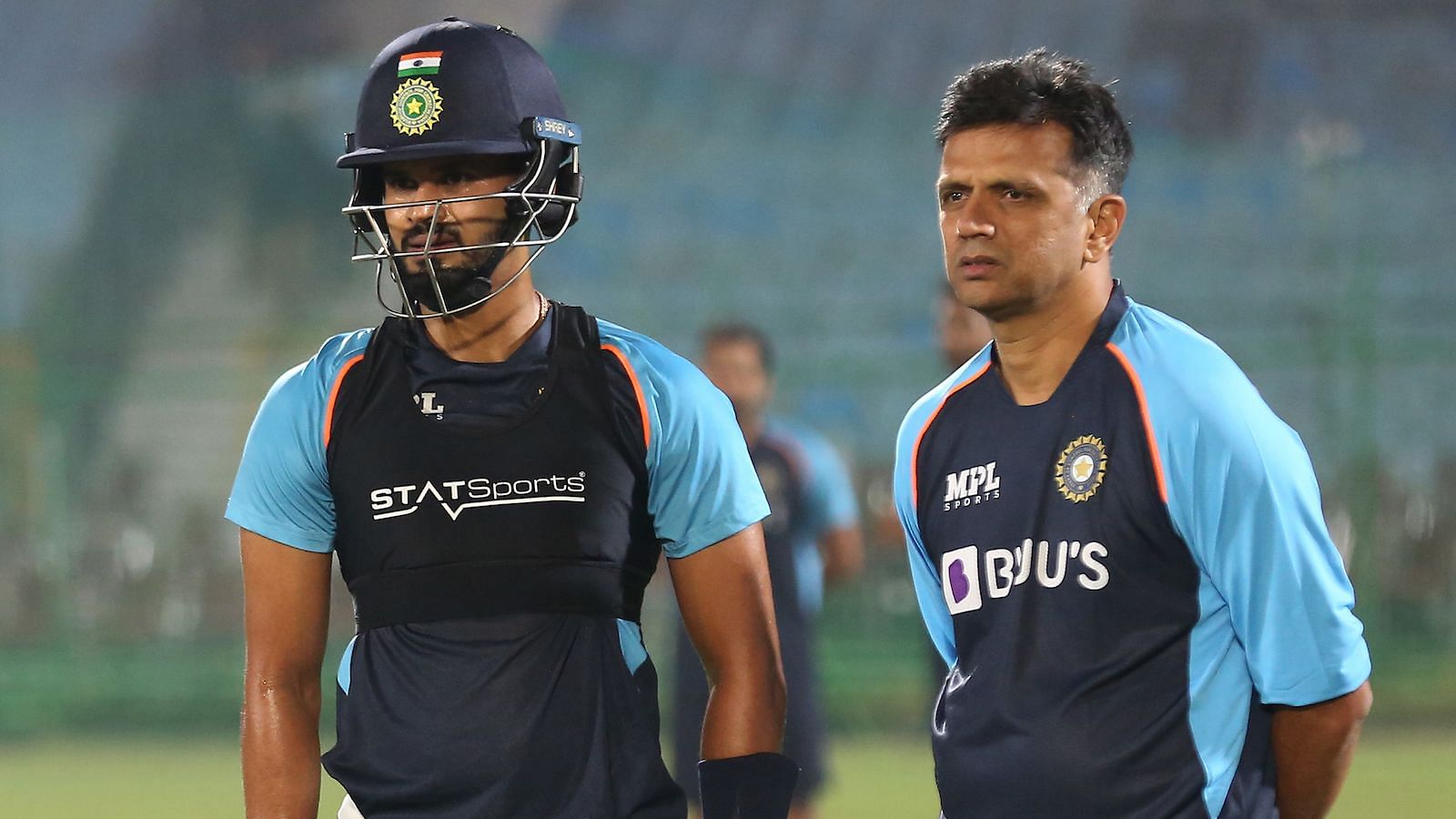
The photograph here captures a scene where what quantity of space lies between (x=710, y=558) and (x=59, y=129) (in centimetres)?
989

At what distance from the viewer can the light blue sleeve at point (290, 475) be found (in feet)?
7.18

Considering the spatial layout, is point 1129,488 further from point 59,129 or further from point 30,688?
point 59,129

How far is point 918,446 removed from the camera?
2277 millimetres

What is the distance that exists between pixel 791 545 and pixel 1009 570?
3.32 metres

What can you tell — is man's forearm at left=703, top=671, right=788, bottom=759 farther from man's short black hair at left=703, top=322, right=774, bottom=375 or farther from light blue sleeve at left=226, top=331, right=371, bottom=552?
man's short black hair at left=703, top=322, right=774, bottom=375

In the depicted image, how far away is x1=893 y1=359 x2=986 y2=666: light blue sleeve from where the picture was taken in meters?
2.28

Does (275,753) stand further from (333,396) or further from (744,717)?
(744,717)

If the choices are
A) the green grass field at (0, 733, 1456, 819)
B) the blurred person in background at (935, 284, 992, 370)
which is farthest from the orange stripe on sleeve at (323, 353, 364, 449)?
the green grass field at (0, 733, 1456, 819)

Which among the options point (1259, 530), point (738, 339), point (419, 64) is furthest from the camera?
point (738, 339)

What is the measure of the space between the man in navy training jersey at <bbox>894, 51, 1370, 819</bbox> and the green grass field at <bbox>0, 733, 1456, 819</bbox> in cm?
436

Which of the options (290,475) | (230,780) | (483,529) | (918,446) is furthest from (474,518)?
(230,780)

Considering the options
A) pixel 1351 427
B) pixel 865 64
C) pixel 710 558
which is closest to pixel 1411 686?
pixel 1351 427

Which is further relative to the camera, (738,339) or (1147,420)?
(738,339)

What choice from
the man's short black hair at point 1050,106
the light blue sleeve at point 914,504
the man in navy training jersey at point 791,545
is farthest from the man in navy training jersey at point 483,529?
the man in navy training jersey at point 791,545
